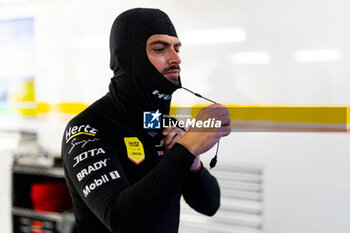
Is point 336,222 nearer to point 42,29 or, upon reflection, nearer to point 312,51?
point 312,51

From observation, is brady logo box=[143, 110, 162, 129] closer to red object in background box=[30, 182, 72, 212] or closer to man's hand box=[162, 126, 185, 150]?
man's hand box=[162, 126, 185, 150]

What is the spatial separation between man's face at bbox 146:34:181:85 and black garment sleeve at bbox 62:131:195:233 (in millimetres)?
258

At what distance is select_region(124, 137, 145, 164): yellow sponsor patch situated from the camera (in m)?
0.87

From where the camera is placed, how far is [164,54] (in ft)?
2.87

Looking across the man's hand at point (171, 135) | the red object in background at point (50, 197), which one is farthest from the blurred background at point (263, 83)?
the red object in background at point (50, 197)

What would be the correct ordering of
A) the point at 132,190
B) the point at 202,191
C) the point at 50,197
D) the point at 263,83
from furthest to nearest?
the point at 50,197, the point at 263,83, the point at 202,191, the point at 132,190

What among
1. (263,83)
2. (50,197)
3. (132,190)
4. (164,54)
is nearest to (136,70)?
(164,54)

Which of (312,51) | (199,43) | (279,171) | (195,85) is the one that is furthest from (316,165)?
(199,43)

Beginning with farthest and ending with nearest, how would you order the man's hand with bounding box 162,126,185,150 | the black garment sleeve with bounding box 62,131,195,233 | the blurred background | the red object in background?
the red object in background < the blurred background < the man's hand with bounding box 162,126,185,150 < the black garment sleeve with bounding box 62,131,195,233

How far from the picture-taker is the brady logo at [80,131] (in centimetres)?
82

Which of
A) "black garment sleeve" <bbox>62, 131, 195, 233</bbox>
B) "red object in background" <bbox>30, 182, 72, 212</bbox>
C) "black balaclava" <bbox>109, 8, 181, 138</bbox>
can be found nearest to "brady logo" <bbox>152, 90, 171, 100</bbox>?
"black balaclava" <bbox>109, 8, 181, 138</bbox>

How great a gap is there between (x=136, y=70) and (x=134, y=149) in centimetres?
22

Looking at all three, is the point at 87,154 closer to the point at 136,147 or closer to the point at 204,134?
the point at 136,147

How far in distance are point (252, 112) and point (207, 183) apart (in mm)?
337
